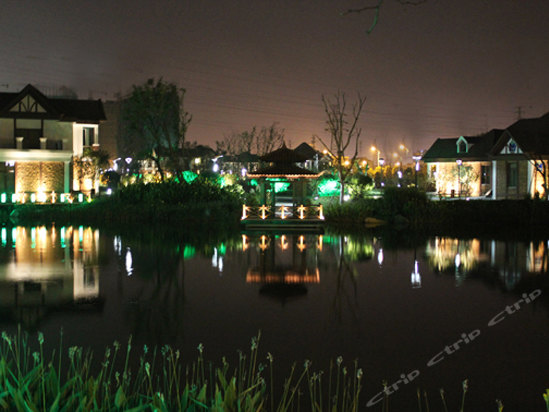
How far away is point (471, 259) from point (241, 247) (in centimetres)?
839

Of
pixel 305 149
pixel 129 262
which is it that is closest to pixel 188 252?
pixel 129 262

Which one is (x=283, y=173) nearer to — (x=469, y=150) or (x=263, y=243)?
(x=263, y=243)

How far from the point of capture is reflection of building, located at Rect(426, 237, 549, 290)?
17109mm

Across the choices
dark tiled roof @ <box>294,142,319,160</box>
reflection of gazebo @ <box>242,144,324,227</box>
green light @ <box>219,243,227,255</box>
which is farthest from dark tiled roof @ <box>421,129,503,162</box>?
green light @ <box>219,243,227,255</box>

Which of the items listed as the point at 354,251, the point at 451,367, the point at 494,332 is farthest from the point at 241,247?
the point at 451,367

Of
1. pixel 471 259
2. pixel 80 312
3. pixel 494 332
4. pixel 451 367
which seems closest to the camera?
pixel 451 367

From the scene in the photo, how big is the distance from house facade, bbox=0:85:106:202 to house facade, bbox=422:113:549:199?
2952cm

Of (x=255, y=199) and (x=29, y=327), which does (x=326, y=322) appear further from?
(x=255, y=199)

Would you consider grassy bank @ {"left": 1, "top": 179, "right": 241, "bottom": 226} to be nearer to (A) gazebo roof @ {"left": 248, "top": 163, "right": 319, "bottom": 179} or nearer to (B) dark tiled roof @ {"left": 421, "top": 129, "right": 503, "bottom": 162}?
(A) gazebo roof @ {"left": 248, "top": 163, "right": 319, "bottom": 179}

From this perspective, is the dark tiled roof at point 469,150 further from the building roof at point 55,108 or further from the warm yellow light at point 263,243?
the building roof at point 55,108

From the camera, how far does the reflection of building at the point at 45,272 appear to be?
40.4 feet

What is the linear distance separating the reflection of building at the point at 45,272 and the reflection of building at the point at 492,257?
32.7 feet

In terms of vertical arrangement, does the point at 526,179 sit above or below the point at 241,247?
above

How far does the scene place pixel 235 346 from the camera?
9.32 m
